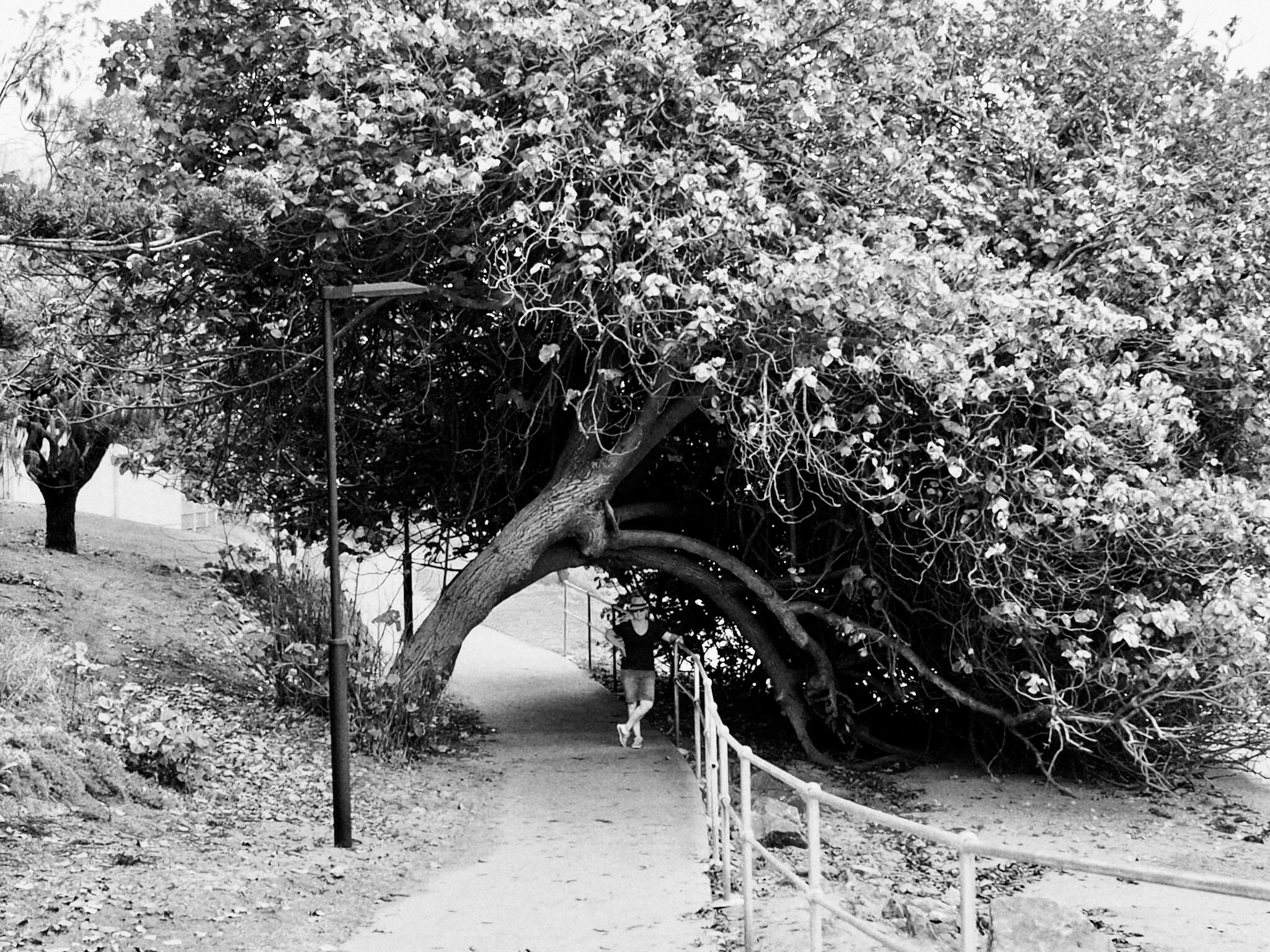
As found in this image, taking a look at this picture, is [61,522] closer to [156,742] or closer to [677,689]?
[677,689]

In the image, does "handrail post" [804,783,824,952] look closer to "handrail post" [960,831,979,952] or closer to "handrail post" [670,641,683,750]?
"handrail post" [960,831,979,952]

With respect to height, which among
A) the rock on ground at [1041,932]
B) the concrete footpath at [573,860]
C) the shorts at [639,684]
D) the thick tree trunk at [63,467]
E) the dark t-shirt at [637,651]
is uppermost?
the thick tree trunk at [63,467]

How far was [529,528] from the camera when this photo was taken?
46.9ft

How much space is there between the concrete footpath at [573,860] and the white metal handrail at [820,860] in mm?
519

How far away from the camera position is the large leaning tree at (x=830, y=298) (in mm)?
11477

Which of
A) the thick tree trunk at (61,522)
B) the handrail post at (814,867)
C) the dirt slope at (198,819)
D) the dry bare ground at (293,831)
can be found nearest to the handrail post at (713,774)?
the dry bare ground at (293,831)

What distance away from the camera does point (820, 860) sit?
6859 millimetres

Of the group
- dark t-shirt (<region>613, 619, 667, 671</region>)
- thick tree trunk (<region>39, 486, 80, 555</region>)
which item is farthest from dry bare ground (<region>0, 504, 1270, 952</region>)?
thick tree trunk (<region>39, 486, 80, 555</region>)

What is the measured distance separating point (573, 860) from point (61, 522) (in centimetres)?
1420

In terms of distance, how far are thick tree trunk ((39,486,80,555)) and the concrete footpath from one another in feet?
26.7

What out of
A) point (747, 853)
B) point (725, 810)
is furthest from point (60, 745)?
point (747, 853)

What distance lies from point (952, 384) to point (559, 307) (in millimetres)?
3548

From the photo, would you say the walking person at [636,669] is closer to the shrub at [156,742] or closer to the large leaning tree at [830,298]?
the large leaning tree at [830,298]

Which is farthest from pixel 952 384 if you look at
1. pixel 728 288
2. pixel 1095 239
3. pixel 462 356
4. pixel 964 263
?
pixel 462 356
